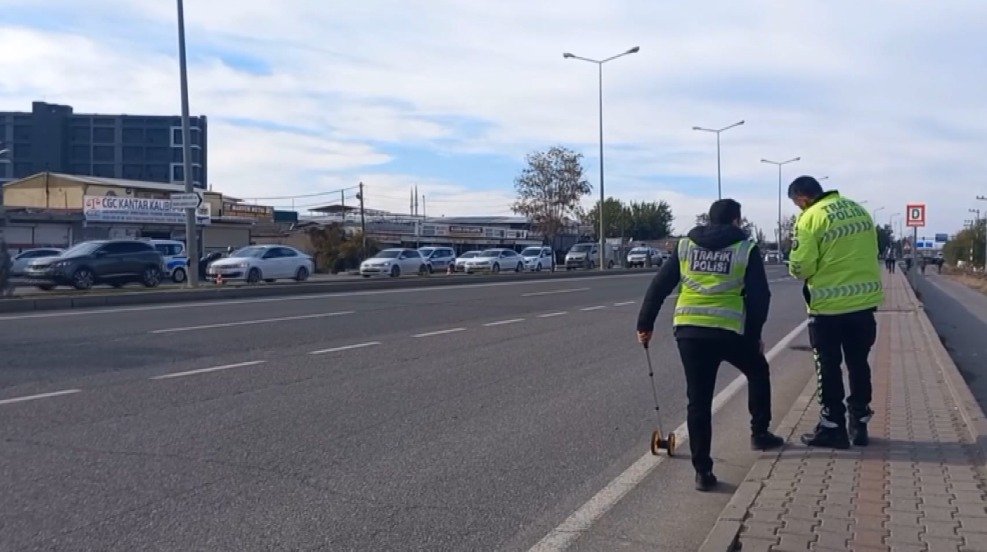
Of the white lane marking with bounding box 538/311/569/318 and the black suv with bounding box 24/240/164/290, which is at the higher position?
the black suv with bounding box 24/240/164/290

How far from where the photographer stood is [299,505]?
6422 mm

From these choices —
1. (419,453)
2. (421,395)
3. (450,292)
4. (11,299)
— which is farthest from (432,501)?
(450,292)

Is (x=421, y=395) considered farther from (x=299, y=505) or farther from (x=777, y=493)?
(x=777, y=493)

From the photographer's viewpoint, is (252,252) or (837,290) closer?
(837,290)

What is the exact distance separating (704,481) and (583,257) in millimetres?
57883

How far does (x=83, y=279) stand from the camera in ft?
103

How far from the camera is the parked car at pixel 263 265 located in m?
36.2

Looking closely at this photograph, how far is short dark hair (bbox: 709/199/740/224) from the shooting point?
6871mm

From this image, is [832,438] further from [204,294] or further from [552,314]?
[204,294]

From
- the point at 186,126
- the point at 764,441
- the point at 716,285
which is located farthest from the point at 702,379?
the point at 186,126

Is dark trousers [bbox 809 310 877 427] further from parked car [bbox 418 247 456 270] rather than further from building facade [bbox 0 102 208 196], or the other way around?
building facade [bbox 0 102 208 196]

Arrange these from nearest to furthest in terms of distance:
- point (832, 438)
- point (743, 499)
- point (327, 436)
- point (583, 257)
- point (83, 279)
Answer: point (743, 499) < point (832, 438) < point (327, 436) < point (83, 279) < point (583, 257)

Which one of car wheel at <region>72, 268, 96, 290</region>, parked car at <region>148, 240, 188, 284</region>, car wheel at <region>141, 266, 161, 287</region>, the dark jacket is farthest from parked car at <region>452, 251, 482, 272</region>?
the dark jacket

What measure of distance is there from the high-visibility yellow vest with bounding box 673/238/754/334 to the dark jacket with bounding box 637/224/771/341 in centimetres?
3
